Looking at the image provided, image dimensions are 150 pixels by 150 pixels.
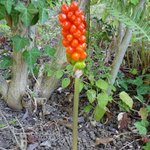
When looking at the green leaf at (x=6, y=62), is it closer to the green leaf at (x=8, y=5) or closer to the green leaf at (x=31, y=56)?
the green leaf at (x=31, y=56)

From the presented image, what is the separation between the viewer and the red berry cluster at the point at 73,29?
3.09 feet

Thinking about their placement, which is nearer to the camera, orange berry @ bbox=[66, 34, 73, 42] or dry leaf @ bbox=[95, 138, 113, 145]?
orange berry @ bbox=[66, 34, 73, 42]

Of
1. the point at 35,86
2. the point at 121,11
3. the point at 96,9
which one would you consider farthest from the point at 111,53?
the point at 121,11

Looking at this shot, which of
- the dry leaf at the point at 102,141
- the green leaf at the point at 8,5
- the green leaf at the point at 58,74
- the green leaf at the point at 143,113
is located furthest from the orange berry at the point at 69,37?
the green leaf at the point at 143,113

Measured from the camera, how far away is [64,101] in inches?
74.3

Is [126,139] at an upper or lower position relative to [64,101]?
lower

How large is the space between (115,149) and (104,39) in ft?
2.57

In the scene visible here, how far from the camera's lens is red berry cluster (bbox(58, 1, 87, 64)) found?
3.09 ft

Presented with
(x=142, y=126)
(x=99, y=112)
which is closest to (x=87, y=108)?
(x=99, y=112)

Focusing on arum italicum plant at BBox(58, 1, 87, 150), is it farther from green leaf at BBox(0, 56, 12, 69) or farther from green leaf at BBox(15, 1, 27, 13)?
green leaf at BBox(0, 56, 12, 69)

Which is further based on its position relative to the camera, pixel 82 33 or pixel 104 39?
pixel 104 39

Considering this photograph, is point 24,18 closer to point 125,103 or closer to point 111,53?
point 125,103

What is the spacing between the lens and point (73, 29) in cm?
94

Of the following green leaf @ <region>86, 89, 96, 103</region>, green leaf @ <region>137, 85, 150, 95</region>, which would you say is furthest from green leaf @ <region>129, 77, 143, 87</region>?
green leaf @ <region>86, 89, 96, 103</region>
